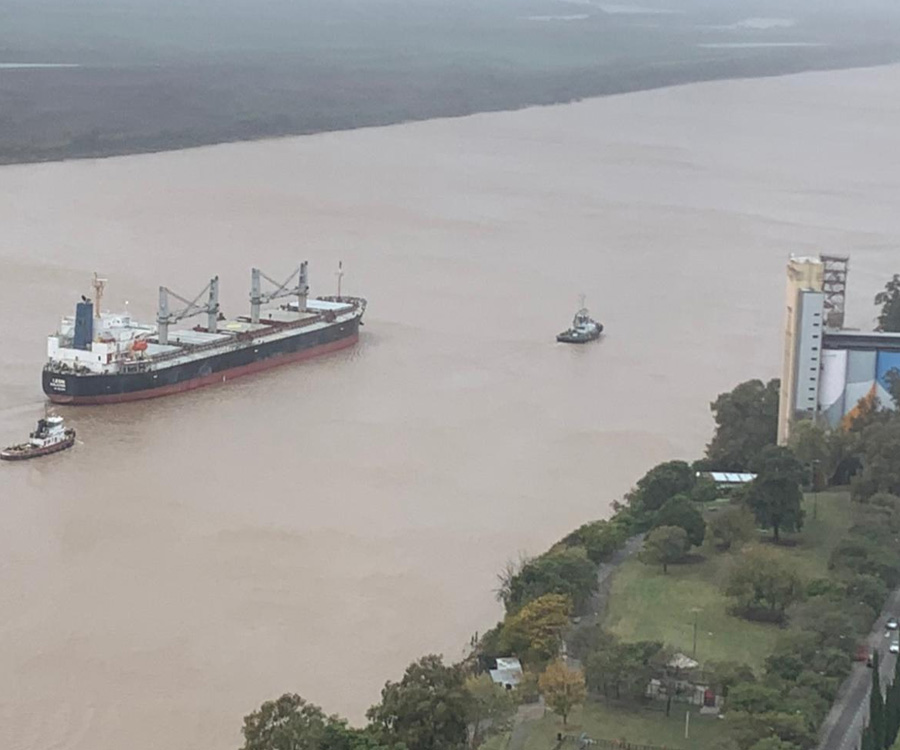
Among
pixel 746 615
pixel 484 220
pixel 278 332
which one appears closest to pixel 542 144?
pixel 484 220

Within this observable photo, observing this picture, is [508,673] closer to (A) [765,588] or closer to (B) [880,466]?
(A) [765,588]

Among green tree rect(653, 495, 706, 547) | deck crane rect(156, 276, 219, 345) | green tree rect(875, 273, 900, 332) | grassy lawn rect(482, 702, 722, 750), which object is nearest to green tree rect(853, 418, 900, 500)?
green tree rect(653, 495, 706, 547)

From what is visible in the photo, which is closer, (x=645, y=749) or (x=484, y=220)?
(x=645, y=749)

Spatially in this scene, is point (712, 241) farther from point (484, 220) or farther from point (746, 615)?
point (746, 615)

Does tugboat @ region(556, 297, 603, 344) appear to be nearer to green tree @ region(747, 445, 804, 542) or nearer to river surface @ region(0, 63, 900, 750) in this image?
river surface @ region(0, 63, 900, 750)

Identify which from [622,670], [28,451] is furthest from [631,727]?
[28,451]
